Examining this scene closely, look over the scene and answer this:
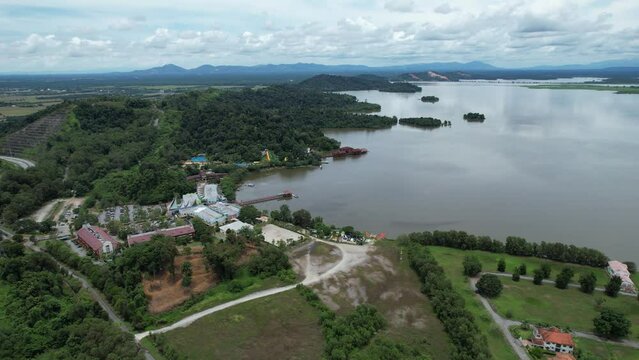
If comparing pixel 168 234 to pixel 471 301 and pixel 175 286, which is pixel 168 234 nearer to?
pixel 175 286

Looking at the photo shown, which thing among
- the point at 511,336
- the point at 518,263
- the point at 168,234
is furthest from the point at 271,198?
the point at 511,336

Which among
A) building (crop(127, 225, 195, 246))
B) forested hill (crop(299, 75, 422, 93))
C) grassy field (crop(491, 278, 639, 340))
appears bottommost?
grassy field (crop(491, 278, 639, 340))

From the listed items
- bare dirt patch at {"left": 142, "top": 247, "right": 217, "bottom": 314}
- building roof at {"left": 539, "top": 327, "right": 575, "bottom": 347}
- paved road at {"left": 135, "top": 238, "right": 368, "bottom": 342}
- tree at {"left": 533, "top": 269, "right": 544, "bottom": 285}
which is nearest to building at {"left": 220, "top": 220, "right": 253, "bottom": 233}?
paved road at {"left": 135, "top": 238, "right": 368, "bottom": 342}

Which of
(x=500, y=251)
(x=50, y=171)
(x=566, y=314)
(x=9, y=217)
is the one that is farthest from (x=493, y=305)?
(x=50, y=171)

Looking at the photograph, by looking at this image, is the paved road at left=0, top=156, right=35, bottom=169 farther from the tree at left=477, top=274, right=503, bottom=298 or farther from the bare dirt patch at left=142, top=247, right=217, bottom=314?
the tree at left=477, top=274, right=503, bottom=298

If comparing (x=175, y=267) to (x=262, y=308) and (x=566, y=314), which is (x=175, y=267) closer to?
(x=262, y=308)
